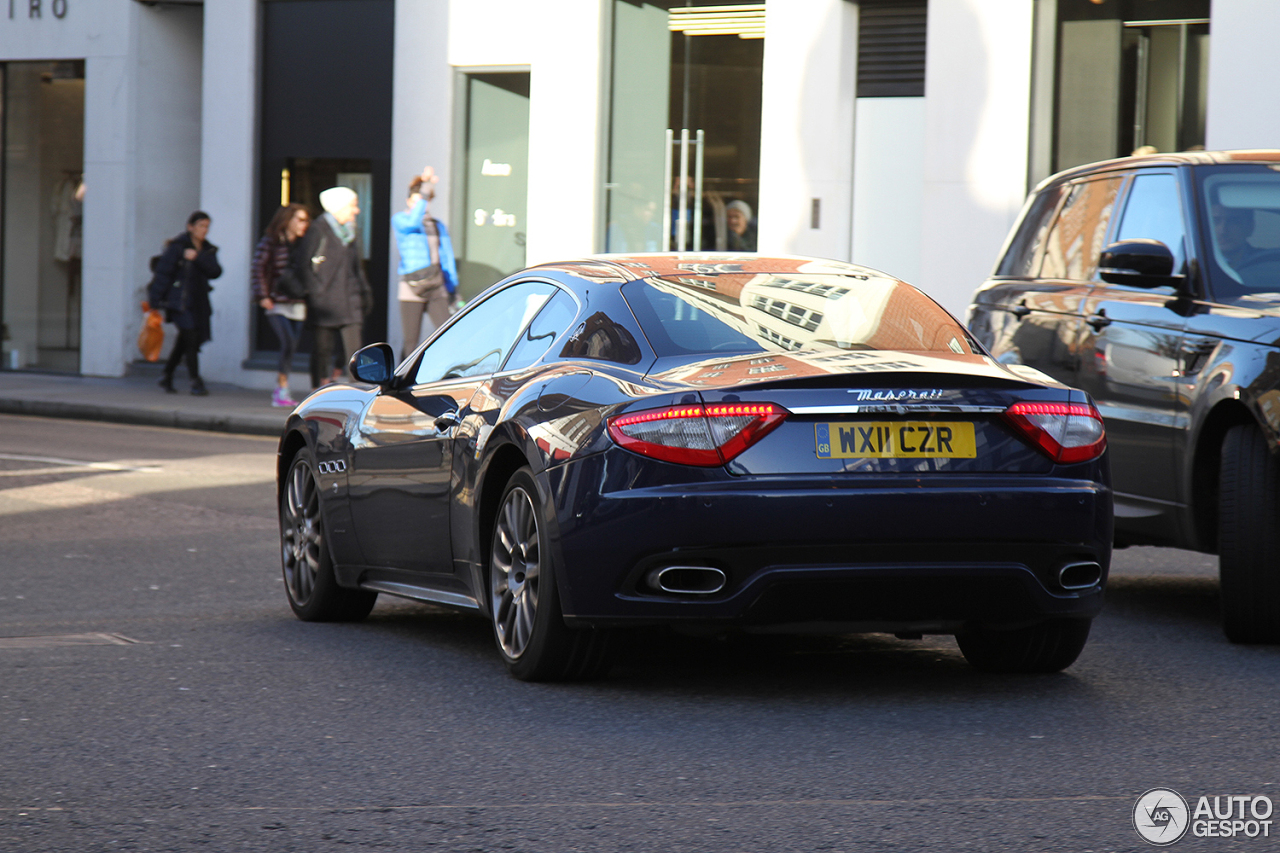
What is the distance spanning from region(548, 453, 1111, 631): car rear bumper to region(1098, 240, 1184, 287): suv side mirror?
1902mm

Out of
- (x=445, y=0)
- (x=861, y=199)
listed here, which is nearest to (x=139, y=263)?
(x=445, y=0)

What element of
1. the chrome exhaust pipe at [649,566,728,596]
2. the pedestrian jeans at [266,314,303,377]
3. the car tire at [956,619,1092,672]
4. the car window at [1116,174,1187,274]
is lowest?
the car tire at [956,619,1092,672]

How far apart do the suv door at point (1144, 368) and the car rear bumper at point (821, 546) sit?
1.79 metres

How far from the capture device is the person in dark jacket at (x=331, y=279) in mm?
18750

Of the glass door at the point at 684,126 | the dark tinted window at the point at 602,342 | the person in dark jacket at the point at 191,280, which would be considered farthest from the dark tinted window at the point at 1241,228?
the person in dark jacket at the point at 191,280

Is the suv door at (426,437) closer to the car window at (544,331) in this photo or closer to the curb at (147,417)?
the car window at (544,331)

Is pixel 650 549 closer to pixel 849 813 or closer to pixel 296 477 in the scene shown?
pixel 849 813

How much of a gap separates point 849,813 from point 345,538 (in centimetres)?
345

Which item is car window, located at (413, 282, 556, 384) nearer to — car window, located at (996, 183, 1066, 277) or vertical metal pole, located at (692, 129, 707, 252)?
car window, located at (996, 183, 1066, 277)

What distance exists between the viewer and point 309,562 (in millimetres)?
7754

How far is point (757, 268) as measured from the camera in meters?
6.46

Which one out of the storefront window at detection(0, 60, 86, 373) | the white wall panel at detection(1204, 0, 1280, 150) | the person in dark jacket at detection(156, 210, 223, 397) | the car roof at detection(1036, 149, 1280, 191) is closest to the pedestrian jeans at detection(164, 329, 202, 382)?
the person in dark jacket at detection(156, 210, 223, 397)

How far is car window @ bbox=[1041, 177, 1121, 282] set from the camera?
8.20 meters

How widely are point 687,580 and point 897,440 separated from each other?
72 centimetres
